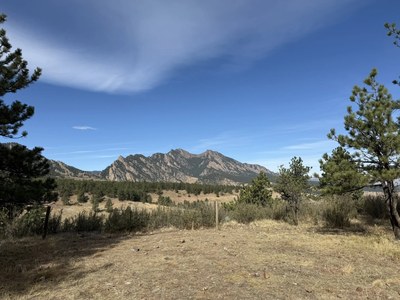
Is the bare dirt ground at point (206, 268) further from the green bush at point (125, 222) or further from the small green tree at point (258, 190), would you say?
the small green tree at point (258, 190)

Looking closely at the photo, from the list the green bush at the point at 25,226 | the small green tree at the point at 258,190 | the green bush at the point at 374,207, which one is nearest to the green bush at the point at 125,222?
the green bush at the point at 25,226

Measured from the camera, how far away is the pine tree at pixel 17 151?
9.84 metres

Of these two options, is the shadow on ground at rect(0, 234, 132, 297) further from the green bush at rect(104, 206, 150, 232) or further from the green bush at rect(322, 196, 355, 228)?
the green bush at rect(322, 196, 355, 228)

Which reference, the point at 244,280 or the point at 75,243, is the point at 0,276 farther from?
the point at 244,280

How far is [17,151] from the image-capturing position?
10.2m

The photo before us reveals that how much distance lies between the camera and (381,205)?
51.1 feet

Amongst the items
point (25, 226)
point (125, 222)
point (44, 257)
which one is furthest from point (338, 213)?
point (25, 226)

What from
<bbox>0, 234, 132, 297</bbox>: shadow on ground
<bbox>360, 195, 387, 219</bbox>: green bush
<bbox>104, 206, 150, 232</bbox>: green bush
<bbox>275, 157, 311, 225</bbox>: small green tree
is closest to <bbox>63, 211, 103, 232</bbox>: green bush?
<bbox>104, 206, 150, 232</bbox>: green bush

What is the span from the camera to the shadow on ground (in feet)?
21.3

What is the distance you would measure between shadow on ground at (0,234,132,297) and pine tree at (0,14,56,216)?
1.40m

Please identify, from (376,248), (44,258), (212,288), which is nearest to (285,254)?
(376,248)

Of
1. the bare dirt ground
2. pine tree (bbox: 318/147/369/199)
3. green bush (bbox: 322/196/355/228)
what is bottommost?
the bare dirt ground

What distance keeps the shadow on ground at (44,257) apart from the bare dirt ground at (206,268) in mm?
20

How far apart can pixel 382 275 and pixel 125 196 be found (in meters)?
71.3
